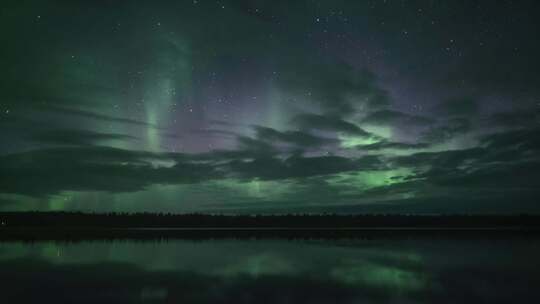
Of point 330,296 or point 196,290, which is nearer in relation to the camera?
point 330,296

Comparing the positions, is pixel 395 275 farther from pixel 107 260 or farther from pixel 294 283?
pixel 107 260

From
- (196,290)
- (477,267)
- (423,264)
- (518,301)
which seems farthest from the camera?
(423,264)

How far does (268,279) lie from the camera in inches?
730

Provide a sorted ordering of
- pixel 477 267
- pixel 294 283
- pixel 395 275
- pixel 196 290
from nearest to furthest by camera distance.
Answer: pixel 196 290
pixel 294 283
pixel 395 275
pixel 477 267

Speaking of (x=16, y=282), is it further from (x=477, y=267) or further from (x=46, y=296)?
(x=477, y=267)

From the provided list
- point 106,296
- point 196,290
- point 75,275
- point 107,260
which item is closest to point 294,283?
point 196,290

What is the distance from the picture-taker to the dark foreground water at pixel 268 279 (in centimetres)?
1448

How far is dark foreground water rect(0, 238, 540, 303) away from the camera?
14.5 metres

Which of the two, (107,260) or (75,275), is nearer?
(75,275)

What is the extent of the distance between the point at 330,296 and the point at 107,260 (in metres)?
18.1

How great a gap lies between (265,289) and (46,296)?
838 centimetres

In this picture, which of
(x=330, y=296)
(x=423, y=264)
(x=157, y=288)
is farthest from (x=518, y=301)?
(x=157, y=288)

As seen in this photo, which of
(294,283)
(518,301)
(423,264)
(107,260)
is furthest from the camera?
(107,260)

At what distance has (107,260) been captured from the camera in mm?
26641
